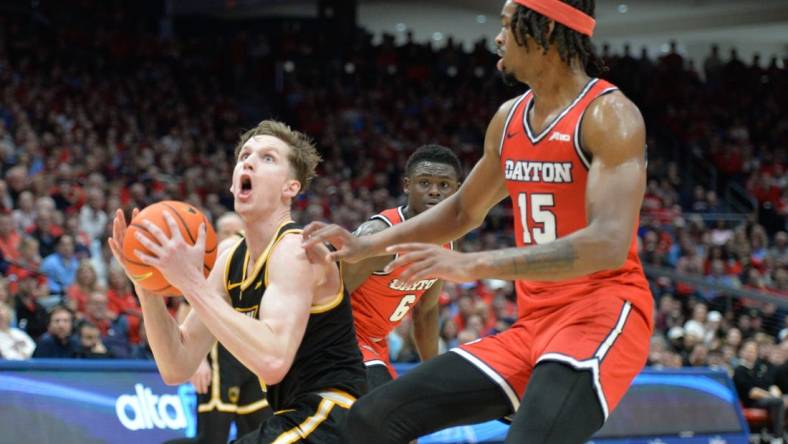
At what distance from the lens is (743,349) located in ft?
40.3

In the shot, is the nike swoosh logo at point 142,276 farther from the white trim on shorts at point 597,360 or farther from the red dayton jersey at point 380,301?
the red dayton jersey at point 380,301

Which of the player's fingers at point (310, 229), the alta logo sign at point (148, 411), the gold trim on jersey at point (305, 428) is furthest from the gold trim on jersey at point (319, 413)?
the alta logo sign at point (148, 411)

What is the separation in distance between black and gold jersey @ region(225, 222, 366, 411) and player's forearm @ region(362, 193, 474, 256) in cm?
32

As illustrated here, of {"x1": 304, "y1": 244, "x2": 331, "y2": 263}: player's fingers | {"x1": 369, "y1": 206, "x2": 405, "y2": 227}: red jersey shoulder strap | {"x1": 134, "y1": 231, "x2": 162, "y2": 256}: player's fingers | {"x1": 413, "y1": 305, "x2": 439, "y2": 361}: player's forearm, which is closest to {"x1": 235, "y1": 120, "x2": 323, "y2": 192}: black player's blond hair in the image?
{"x1": 304, "y1": 244, "x2": 331, "y2": 263}: player's fingers

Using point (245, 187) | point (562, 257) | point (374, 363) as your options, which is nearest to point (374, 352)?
point (374, 363)

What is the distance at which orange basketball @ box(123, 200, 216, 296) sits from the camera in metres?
3.70

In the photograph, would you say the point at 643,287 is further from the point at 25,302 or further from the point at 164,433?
the point at 25,302

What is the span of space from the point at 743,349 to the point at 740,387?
42.0 inches

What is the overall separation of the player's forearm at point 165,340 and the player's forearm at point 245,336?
1.54 ft

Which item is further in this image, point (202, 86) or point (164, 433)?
point (202, 86)

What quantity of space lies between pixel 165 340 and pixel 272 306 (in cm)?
57

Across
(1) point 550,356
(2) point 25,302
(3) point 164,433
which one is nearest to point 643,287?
(1) point 550,356

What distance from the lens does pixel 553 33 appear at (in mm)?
3760

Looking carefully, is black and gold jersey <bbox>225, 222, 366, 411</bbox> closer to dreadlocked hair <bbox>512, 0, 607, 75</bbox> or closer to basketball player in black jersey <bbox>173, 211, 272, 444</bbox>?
dreadlocked hair <bbox>512, 0, 607, 75</bbox>
